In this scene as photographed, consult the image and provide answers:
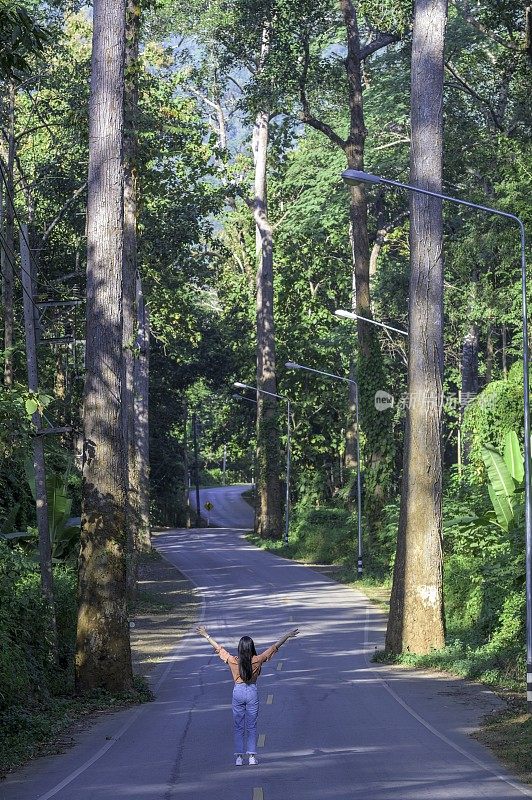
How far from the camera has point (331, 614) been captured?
112 feet

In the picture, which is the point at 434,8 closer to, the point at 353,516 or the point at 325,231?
the point at 353,516

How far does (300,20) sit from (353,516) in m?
22.1

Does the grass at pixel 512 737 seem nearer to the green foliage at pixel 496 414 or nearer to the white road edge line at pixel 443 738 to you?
the white road edge line at pixel 443 738

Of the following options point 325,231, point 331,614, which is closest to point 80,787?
point 331,614

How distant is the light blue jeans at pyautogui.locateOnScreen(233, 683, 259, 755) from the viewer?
41.6ft

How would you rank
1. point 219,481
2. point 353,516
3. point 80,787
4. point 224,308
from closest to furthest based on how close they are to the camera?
point 80,787
point 353,516
point 224,308
point 219,481

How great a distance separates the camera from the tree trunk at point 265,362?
6022 centimetres

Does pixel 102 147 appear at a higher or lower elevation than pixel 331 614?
higher

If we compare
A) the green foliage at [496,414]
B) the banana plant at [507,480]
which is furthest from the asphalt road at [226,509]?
the banana plant at [507,480]

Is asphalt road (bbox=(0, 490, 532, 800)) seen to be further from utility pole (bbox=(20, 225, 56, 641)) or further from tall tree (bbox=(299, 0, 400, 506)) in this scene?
tall tree (bbox=(299, 0, 400, 506))

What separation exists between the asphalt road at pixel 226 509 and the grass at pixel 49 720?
73596 millimetres

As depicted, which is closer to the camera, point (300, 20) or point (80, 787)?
point (80, 787)

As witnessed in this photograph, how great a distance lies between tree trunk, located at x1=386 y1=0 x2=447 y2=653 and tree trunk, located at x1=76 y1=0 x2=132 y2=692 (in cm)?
627

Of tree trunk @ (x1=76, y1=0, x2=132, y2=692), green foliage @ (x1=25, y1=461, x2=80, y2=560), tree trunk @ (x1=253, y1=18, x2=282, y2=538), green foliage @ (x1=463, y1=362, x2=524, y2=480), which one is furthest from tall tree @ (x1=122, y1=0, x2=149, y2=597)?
tree trunk @ (x1=253, y1=18, x2=282, y2=538)
